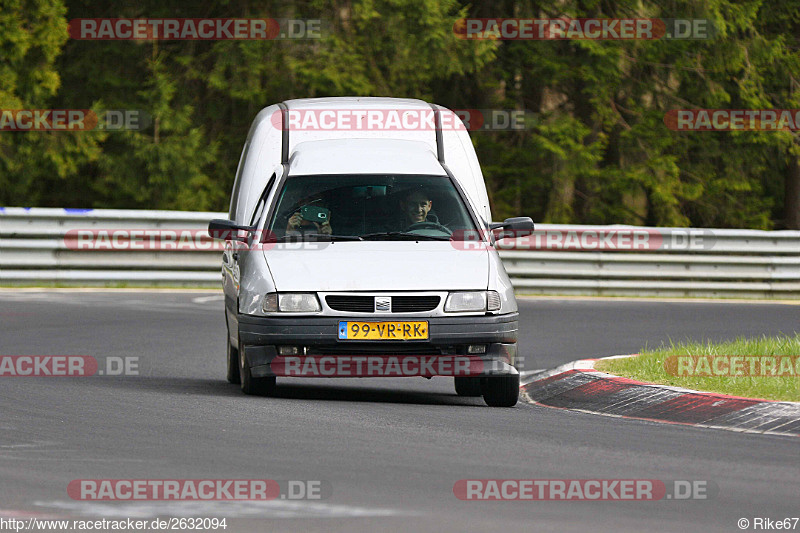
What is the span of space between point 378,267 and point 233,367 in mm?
2390

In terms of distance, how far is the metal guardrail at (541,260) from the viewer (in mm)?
22016

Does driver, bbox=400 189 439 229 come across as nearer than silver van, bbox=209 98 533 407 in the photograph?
No

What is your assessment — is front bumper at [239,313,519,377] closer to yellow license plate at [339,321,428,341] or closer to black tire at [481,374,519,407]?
yellow license plate at [339,321,428,341]

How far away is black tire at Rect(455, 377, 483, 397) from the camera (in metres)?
12.1

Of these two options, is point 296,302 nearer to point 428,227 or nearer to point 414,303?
point 414,303

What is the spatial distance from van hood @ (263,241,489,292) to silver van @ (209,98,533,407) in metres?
0.01

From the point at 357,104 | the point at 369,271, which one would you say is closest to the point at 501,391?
the point at 369,271

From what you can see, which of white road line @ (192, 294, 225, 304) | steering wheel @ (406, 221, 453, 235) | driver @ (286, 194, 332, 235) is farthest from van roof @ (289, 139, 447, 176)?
white road line @ (192, 294, 225, 304)

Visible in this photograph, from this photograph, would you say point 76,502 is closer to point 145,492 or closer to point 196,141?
point 145,492

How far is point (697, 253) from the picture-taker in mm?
23688

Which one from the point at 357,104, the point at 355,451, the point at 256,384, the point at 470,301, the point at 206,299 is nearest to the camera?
the point at 355,451

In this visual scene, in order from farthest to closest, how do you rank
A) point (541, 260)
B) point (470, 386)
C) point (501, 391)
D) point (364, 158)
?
point (541, 260) < point (364, 158) < point (470, 386) < point (501, 391)

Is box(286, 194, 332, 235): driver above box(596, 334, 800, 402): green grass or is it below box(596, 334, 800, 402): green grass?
above

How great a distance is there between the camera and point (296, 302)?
10.8 meters
